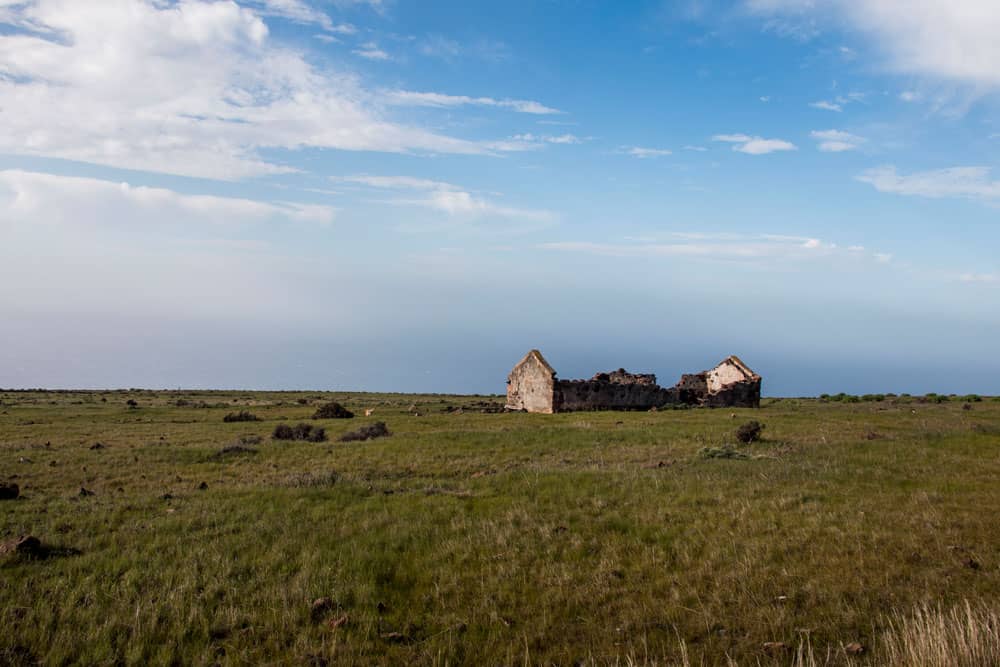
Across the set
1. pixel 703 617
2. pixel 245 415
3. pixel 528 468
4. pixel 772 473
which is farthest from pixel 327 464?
pixel 245 415

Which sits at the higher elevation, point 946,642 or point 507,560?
point 946,642

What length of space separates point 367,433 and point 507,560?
712 inches

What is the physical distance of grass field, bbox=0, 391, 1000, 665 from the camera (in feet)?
24.5

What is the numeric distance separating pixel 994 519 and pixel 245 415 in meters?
37.3

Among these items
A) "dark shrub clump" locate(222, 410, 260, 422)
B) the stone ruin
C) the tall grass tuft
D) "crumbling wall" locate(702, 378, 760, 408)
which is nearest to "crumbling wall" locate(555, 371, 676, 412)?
the stone ruin

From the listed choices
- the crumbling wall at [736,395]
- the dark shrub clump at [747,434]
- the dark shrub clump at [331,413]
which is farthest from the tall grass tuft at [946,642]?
the crumbling wall at [736,395]

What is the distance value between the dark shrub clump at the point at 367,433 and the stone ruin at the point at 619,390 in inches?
525

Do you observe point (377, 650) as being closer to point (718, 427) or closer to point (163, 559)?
point (163, 559)

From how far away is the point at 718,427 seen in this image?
26750 mm

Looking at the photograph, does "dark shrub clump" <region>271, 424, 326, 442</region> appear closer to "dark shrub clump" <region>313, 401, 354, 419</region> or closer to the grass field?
the grass field

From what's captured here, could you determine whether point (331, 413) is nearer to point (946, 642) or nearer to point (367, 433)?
point (367, 433)

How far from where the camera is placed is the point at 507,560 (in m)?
10.1

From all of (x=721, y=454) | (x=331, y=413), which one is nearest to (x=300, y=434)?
(x=331, y=413)

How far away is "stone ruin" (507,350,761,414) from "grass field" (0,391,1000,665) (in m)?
19.9
